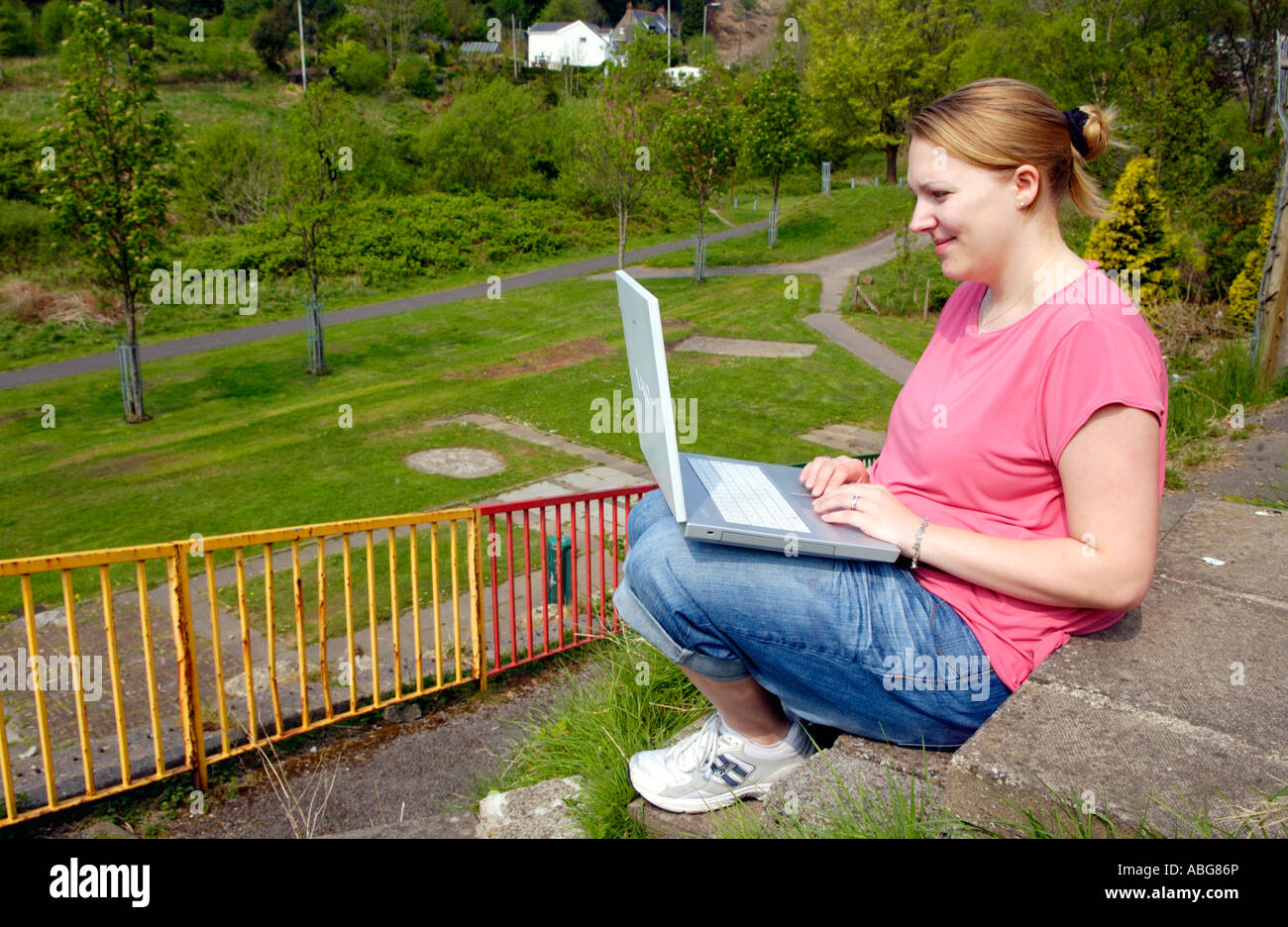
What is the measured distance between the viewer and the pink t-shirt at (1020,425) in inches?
76.0

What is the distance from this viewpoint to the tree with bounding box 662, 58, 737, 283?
25016mm

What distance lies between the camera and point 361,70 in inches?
1966

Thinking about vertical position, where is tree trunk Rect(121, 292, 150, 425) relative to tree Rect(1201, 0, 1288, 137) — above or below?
below

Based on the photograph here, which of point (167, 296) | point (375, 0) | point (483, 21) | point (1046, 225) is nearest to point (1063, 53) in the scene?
point (167, 296)

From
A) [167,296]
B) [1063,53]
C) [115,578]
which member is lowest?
[115,578]

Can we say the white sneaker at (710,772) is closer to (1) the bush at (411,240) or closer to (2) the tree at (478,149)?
(1) the bush at (411,240)

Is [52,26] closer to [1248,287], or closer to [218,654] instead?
[1248,287]

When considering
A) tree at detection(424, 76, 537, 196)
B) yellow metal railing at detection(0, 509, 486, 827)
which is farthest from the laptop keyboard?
tree at detection(424, 76, 537, 196)

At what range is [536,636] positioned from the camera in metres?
6.81

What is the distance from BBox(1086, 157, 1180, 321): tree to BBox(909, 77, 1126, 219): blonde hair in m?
15.1

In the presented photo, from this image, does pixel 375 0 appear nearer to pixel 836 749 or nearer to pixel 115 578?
pixel 115 578

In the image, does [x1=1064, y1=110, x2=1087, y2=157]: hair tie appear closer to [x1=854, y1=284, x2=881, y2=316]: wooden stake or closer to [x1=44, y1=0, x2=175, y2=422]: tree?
[x1=44, y1=0, x2=175, y2=422]: tree
